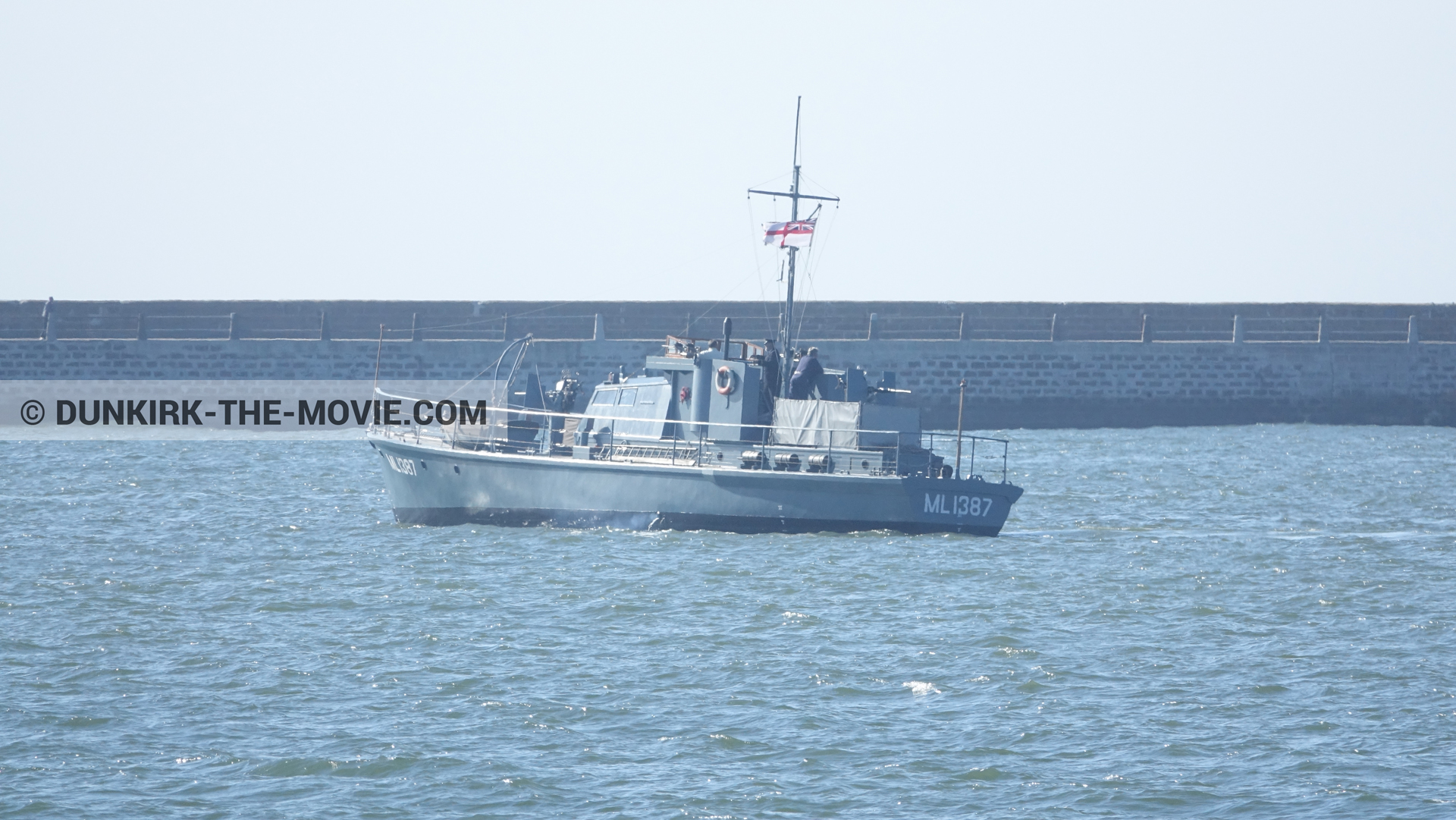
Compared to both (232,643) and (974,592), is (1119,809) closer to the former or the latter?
(974,592)

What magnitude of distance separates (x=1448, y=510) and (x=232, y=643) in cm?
2148

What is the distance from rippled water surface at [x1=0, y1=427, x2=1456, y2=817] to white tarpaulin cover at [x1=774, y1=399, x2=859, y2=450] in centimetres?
147

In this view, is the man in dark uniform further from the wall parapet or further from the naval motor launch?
the wall parapet

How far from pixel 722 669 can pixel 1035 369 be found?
110 feet

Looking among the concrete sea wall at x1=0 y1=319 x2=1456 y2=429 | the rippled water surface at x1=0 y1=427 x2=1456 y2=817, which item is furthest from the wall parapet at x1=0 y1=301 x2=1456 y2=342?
the rippled water surface at x1=0 y1=427 x2=1456 y2=817

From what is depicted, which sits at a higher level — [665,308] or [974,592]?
[665,308]

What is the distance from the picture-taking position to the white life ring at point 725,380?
72.8ft

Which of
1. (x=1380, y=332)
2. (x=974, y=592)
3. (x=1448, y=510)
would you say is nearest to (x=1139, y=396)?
(x=1380, y=332)

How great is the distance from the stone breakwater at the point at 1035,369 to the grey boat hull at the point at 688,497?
21421 mm

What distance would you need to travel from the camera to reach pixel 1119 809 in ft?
34.2

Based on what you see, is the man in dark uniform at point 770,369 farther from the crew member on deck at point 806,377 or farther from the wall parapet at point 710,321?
the wall parapet at point 710,321

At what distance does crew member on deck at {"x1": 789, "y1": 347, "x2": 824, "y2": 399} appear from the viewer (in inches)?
870

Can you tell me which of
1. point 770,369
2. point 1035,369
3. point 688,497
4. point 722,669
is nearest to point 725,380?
point 770,369

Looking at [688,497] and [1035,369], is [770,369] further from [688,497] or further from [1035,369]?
[1035,369]
